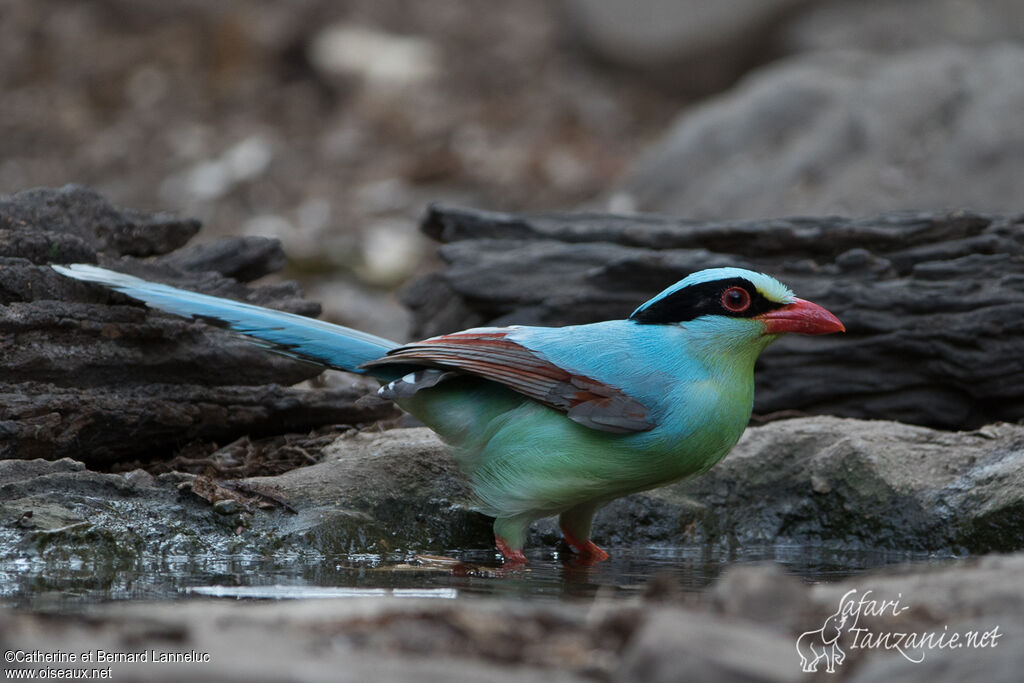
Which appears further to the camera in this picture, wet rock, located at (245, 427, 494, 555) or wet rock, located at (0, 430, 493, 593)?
wet rock, located at (245, 427, 494, 555)

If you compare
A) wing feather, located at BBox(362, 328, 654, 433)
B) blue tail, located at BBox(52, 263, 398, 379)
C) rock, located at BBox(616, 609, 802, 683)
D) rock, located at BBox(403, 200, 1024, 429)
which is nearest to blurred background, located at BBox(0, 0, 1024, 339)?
rock, located at BBox(403, 200, 1024, 429)

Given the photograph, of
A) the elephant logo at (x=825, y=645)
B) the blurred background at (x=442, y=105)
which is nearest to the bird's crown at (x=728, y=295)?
the elephant logo at (x=825, y=645)

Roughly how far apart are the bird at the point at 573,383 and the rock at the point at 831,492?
2.09ft

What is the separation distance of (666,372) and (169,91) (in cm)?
1337

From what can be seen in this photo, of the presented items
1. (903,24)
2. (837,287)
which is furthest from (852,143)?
(837,287)

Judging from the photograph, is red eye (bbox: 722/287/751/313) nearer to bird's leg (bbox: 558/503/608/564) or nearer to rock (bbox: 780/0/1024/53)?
bird's leg (bbox: 558/503/608/564)

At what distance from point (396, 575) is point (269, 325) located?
1.45m

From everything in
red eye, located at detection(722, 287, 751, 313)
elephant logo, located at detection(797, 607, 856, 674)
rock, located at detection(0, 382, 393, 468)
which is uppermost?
red eye, located at detection(722, 287, 751, 313)

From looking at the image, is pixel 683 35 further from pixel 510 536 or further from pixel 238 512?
pixel 238 512

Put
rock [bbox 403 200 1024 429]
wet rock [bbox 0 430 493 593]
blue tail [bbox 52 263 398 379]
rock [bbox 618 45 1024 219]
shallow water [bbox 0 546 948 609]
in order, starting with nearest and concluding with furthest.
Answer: shallow water [bbox 0 546 948 609]
wet rock [bbox 0 430 493 593]
blue tail [bbox 52 263 398 379]
rock [bbox 403 200 1024 429]
rock [bbox 618 45 1024 219]

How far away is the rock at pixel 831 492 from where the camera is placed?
520 centimetres

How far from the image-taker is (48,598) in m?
3.51

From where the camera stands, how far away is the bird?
468 centimetres

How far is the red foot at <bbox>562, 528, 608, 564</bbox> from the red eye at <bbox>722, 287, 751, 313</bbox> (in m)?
1.17
